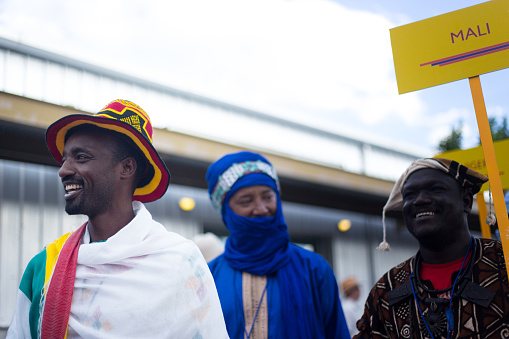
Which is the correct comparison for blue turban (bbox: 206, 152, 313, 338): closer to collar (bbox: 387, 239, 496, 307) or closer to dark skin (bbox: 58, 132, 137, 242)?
collar (bbox: 387, 239, 496, 307)

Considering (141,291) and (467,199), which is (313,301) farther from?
(141,291)

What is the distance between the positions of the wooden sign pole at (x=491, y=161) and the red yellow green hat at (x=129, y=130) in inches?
61.0

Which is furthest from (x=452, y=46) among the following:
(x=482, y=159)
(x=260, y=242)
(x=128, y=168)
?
(x=128, y=168)

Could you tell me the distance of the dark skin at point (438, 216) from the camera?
258 cm

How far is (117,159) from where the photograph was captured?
7.89ft

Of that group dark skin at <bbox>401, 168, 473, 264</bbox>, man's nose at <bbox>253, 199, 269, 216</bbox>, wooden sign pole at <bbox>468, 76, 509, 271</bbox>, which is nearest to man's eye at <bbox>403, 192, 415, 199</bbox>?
dark skin at <bbox>401, 168, 473, 264</bbox>

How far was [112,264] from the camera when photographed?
2207 millimetres

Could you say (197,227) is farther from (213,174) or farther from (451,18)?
(451,18)

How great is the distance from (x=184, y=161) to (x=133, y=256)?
14.6ft

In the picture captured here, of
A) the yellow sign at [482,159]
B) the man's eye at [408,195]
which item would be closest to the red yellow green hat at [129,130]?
the man's eye at [408,195]

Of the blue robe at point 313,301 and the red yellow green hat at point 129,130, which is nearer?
the red yellow green hat at point 129,130

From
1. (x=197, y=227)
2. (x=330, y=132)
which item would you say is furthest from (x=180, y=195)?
(x=330, y=132)

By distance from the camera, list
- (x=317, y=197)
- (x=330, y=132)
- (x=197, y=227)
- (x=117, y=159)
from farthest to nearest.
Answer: (x=330, y=132)
(x=317, y=197)
(x=197, y=227)
(x=117, y=159)

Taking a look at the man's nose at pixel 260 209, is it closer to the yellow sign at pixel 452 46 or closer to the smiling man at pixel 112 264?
the smiling man at pixel 112 264
